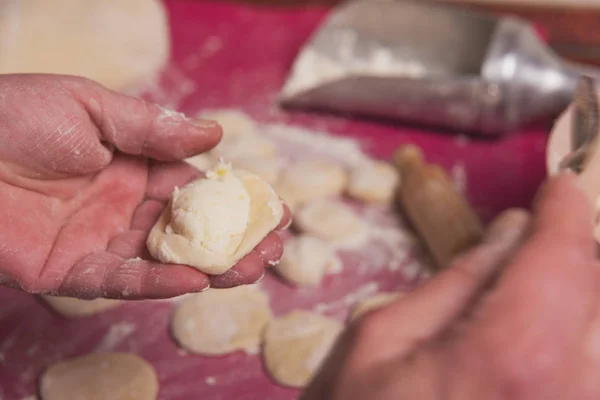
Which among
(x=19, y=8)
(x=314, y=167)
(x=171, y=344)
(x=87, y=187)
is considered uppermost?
(x=19, y=8)

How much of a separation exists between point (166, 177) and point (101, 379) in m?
0.40

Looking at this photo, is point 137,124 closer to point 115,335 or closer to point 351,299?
point 115,335

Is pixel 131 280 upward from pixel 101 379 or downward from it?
upward

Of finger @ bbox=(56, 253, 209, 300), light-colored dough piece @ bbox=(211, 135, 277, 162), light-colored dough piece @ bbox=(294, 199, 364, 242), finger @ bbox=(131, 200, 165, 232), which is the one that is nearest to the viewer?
finger @ bbox=(56, 253, 209, 300)

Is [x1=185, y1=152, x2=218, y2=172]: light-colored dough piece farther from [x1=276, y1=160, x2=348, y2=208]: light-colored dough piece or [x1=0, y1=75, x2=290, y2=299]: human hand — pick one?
[x1=0, y1=75, x2=290, y2=299]: human hand

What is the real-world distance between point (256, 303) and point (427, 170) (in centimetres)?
52

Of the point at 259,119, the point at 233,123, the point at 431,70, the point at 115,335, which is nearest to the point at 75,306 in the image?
the point at 115,335

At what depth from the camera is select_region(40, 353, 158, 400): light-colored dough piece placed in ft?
3.56

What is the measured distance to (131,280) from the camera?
0.86 meters

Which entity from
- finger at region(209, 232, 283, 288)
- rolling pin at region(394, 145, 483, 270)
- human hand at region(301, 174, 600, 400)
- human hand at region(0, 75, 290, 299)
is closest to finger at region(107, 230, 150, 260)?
human hand at region(0, 75, 290, 299)

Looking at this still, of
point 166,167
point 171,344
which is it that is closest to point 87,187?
point 166,167

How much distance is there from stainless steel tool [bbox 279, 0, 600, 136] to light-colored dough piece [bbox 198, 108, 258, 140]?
0.14 meters

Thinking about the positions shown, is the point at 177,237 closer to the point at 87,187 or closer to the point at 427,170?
the point at 87,187

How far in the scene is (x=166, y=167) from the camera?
1.04 m
